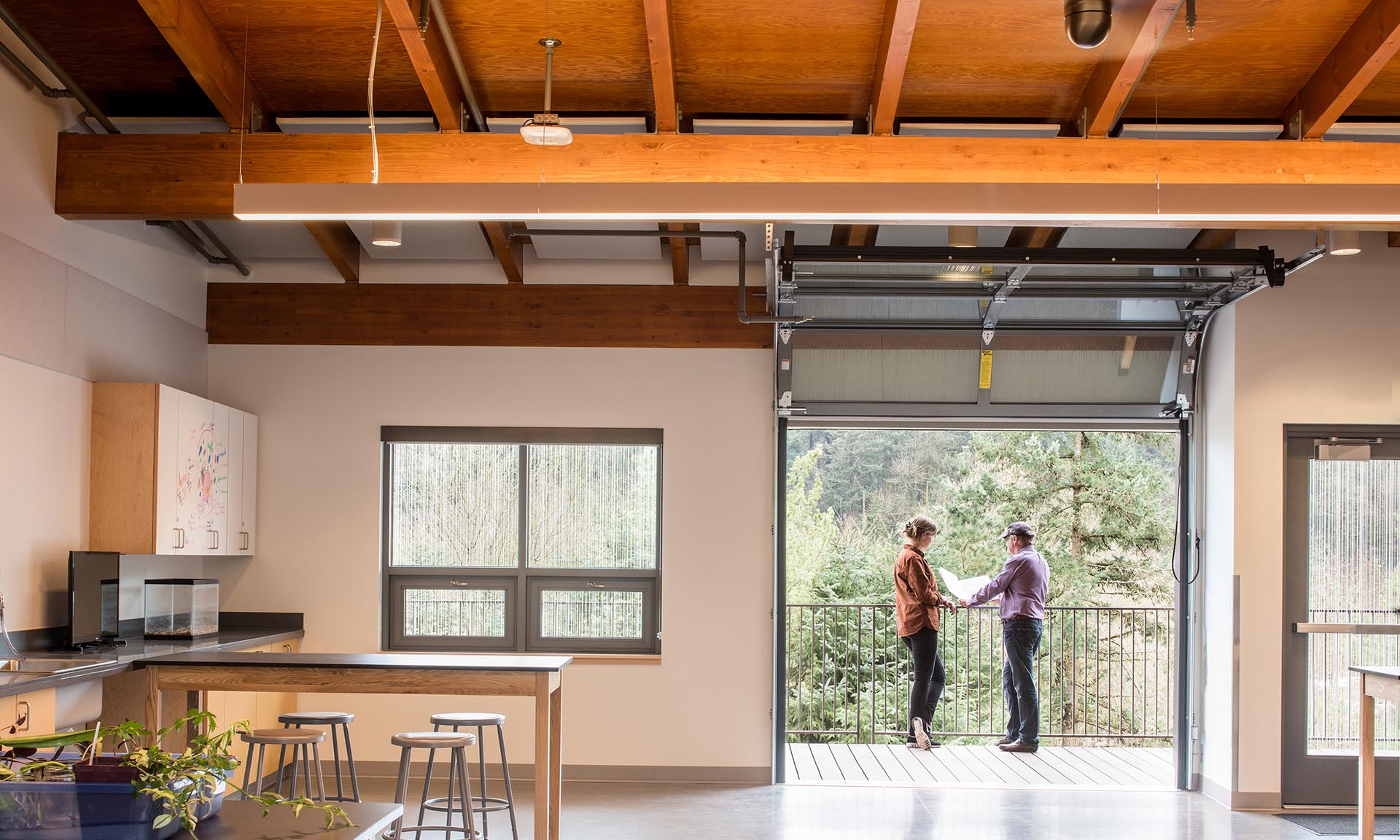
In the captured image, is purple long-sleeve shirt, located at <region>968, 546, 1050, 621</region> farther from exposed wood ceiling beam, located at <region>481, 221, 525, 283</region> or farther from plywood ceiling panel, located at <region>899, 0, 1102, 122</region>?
exposed wood ceiling beam, located at <region>481, 221, 525, 283</region>

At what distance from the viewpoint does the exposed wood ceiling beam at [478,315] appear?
7250 millimetres

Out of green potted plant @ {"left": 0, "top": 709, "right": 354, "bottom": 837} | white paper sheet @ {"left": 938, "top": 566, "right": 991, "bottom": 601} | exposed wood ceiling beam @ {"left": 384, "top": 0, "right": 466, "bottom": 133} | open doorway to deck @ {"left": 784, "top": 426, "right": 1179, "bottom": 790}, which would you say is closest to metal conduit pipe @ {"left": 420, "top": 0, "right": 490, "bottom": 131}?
exposed wood ceiling beam @ {"left": 384, "top": 0, "right": 466, "bottom": 133}

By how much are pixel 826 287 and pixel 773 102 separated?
1.43 metres

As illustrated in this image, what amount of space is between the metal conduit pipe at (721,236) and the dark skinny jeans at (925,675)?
7.72 feet

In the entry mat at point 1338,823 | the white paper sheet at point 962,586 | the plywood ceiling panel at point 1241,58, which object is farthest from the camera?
the white paper sheet at point 962,586

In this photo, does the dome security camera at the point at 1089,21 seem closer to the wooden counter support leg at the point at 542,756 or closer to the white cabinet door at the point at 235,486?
the wooden counter support leg at the point at 542,756

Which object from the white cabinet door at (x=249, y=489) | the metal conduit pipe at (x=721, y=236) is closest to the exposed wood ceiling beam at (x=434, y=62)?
the metal conduit pipe at (x=721, y=236)

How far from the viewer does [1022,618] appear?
782 centimetres

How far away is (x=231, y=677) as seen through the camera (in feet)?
16.7

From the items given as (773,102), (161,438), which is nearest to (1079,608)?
(773,102)

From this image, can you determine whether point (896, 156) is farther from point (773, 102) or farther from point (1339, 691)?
point (1339, 691)

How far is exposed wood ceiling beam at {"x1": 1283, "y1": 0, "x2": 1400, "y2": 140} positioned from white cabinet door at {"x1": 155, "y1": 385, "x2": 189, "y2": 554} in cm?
555

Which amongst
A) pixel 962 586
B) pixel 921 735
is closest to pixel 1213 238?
pixel 962 586

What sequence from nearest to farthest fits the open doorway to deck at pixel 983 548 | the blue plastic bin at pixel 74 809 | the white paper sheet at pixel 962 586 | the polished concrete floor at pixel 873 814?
the blue plastic bin at pixel 74 809 → the polished concrete floor at pixel 873 814 → the white paper sheet at pixel 962 586 → the open doorway to deck at pixel 983 548
